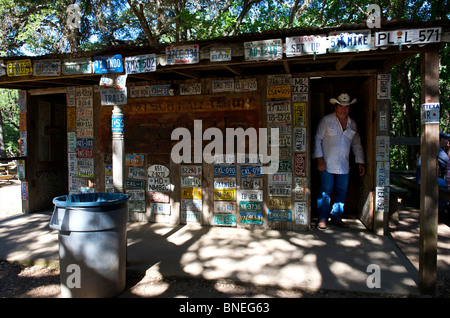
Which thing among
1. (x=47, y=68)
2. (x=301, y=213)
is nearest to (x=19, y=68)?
(x=47, y=68)

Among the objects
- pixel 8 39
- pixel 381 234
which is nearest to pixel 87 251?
pixel 381 234

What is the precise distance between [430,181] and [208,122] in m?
3.61

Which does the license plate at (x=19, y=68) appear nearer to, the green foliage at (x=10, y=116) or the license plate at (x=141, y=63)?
the license plate at (x=141, y=63)

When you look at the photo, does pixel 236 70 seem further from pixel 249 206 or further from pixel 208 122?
pixel 249 206

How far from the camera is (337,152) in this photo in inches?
213

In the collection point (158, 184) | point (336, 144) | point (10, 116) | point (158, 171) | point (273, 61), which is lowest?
point (158, 184)

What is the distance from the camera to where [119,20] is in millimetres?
14219

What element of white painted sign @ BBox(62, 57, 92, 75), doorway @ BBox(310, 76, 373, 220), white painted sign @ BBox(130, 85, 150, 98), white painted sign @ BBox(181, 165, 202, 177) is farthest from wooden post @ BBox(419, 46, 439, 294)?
white painted sign @ BBox(130, 85, 150, 98)

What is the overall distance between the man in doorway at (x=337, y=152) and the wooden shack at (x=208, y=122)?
223mm

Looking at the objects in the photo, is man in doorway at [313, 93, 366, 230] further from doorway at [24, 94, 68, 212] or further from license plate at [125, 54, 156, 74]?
doorway at [24, 94, 68, 212]

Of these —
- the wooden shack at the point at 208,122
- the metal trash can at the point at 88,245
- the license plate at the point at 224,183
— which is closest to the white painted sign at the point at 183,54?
the wooden shack at the point at 208,122

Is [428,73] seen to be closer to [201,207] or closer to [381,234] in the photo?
[381,234]

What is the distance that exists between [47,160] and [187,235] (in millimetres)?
4230

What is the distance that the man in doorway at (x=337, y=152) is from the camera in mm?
5426
